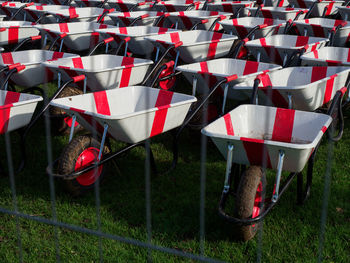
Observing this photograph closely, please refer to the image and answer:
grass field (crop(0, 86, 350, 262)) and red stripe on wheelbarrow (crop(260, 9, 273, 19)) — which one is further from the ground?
red stripe on wheelbarrow (crop(260, 9, 273, 19))

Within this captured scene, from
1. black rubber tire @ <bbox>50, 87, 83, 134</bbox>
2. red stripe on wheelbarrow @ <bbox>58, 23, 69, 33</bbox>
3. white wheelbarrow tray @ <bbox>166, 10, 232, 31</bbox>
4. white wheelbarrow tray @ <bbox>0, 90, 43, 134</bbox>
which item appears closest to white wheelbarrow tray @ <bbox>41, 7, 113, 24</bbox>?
red stripe on wheelbarrow @ <bbox>58, 23, 69, 33</bbox>

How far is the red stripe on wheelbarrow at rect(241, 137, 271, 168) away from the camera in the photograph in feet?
8.65

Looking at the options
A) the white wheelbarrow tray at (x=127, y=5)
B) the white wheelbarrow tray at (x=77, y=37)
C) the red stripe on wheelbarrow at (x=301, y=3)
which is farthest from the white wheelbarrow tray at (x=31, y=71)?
the red stripe on wheelbarrow at (x=301, y=3)

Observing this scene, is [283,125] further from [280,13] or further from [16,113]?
[280,13]

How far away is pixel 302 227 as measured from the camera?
3.02 m

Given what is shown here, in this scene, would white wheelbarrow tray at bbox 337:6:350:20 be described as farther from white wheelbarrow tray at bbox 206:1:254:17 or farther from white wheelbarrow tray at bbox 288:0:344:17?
white wheelbarrow tray at bbox 206:1:254:17

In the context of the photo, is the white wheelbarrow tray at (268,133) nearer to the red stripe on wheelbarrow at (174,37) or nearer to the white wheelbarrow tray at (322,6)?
the red stripe on wheelbarrow at (174,37)

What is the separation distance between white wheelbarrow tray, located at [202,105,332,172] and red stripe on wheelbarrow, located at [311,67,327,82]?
112 centimetres

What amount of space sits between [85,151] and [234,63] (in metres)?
1.88

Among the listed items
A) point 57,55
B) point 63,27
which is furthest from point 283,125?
point 63,27

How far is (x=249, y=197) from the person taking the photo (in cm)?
274

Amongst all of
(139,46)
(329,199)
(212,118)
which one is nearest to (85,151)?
(212,118)

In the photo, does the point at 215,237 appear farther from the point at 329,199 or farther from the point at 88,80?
the point at 88,80

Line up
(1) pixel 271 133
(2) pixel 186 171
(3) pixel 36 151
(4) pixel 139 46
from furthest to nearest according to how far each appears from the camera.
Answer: (4) pixel 139 46 < (3) pixel 36 151 < (2) pixel 186 171 < (1) pixel 271 133
